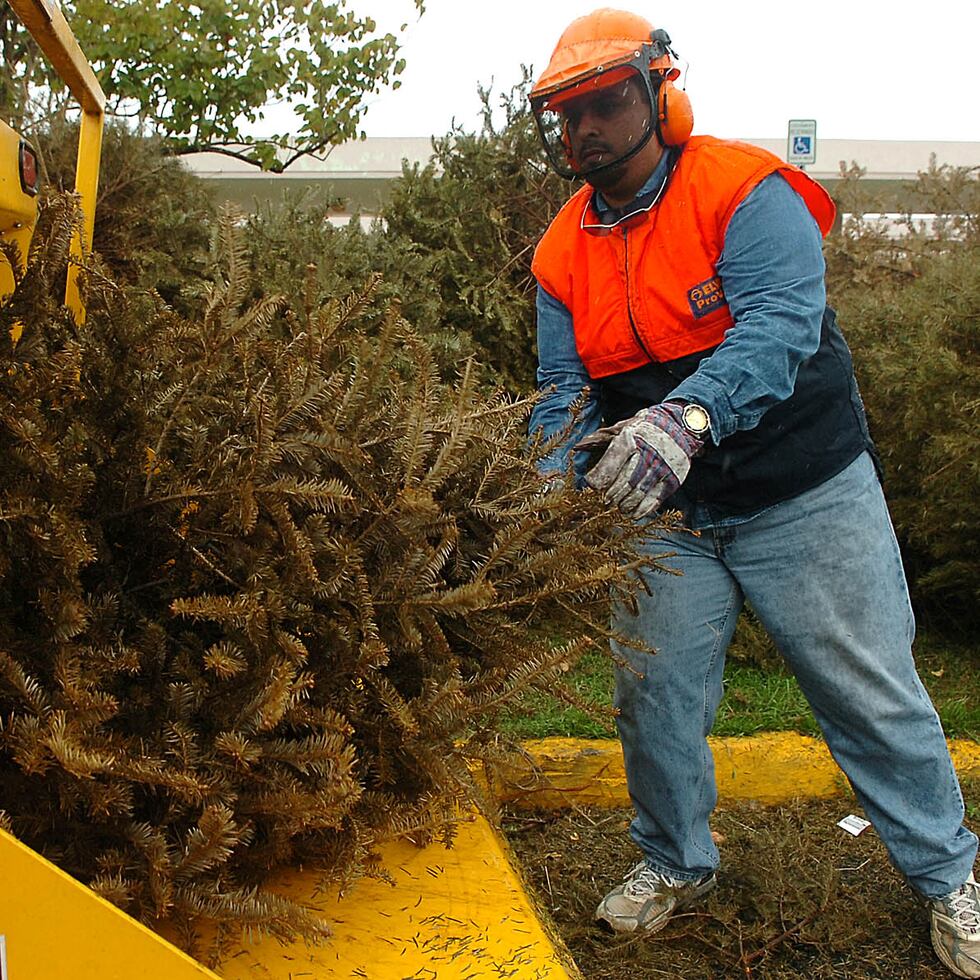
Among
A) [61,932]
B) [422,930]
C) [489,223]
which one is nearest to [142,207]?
[489,223]

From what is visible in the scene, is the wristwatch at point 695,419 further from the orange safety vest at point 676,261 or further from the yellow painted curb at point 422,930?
the yellow painted curb at point 422,930

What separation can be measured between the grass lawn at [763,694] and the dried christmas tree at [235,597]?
1785 mm

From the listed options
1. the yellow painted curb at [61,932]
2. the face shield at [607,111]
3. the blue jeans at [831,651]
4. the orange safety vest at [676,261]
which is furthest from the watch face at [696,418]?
the yellow painted curb at [61,932]

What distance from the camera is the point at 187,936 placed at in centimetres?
155

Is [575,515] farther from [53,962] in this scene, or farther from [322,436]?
[53,962]

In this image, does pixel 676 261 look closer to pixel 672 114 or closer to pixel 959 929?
pixel 672 114

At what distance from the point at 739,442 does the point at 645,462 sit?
48 cm

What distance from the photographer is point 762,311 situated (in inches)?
93.7

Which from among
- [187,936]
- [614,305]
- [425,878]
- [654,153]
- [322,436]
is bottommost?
[425,878]

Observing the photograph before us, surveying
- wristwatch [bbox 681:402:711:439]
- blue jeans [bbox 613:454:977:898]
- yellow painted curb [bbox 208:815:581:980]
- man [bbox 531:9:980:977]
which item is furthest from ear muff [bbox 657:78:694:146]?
yellow painted curb [bbox 208:815:581:980]

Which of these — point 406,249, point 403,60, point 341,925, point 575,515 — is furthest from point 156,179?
point 341,925

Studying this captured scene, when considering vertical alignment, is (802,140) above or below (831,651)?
above

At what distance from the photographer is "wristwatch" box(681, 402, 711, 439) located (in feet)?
7.52

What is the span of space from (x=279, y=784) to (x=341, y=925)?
41 centimetres
